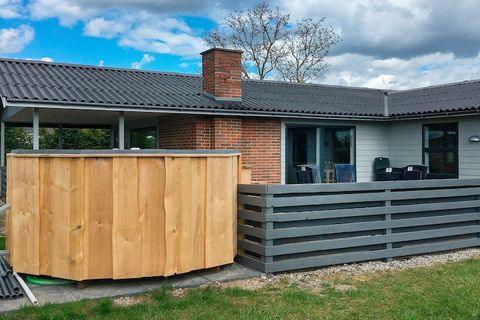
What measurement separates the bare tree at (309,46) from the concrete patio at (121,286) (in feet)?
94.8

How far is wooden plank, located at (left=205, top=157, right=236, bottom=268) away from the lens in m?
5.73

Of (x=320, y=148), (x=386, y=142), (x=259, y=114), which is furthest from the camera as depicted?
(x=386, y=142)

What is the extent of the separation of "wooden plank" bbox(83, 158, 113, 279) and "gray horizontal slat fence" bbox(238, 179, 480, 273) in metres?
1.83

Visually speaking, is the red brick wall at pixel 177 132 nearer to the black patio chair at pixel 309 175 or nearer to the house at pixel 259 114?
the house at pixel 259 114

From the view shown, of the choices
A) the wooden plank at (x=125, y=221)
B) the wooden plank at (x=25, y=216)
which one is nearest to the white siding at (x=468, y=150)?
the wooden plank at (x=125, y=221)

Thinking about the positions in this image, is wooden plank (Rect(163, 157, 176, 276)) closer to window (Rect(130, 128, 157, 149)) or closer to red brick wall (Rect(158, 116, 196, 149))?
red brick wall (Rect(158, 116, 196, 149))

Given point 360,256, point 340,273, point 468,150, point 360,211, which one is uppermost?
point 468,150

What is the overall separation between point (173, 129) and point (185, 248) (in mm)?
7042

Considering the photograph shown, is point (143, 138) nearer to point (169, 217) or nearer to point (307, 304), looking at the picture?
point (169, 217)

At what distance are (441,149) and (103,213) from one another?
10079mm

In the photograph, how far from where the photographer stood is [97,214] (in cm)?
512

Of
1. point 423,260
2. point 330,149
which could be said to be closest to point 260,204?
point 423,260

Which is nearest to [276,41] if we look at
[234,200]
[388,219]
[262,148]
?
[262,148]

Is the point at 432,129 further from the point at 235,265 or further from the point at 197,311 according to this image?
the point at 197,311
